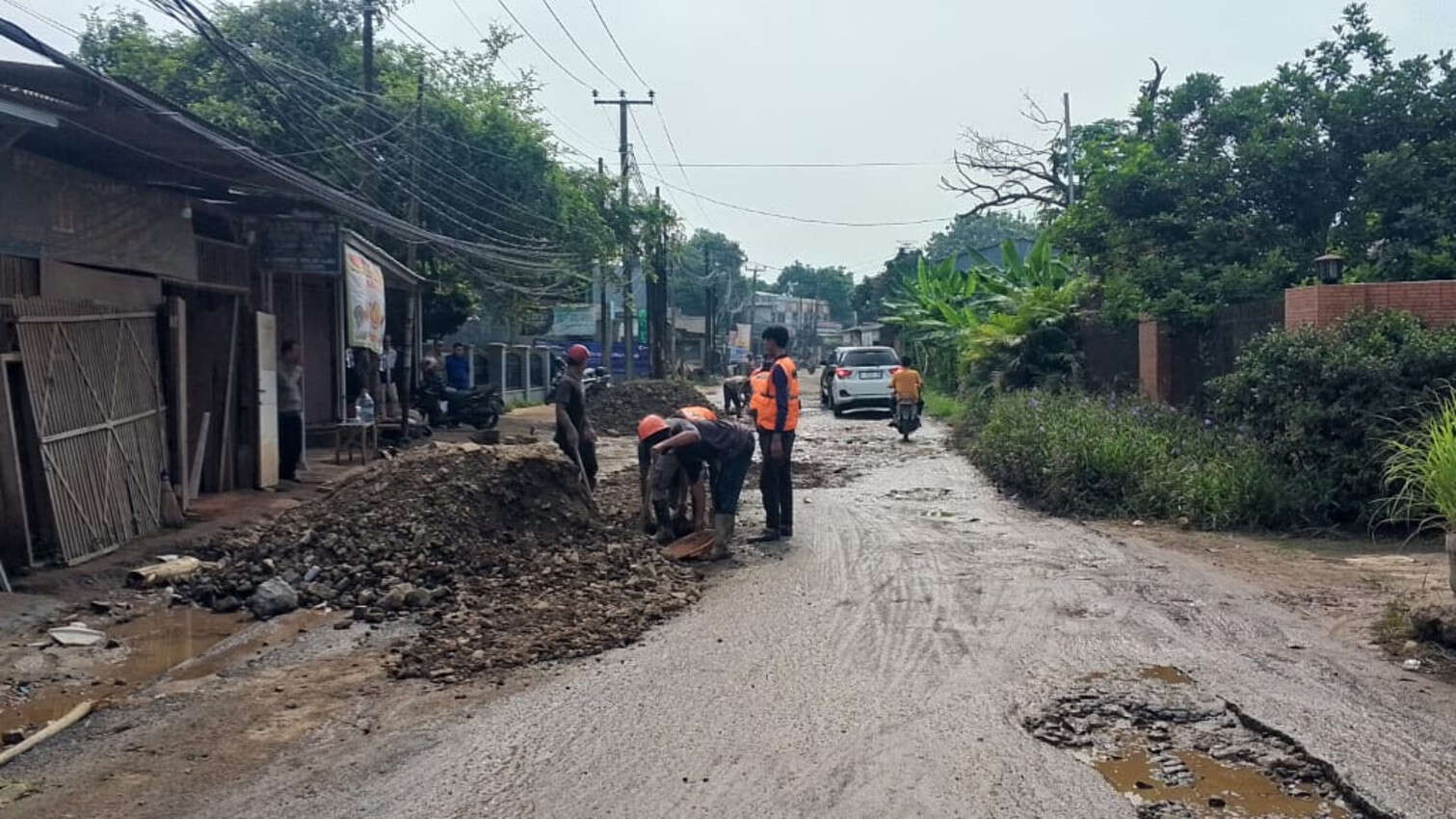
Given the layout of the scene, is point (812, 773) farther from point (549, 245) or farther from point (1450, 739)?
point (549, 245)

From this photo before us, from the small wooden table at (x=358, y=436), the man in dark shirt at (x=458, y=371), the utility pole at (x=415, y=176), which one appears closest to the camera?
the small wooden table at (x=358, y=436)

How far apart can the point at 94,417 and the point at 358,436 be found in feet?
25.0

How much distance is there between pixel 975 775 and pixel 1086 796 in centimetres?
42

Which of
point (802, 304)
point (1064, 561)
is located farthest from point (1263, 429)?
point (802, 304)

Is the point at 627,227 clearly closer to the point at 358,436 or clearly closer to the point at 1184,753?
the point at 358,436

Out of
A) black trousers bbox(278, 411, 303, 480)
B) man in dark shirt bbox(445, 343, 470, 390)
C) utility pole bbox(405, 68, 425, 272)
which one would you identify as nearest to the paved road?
black trousers bbox(278, 411, 303, 480)

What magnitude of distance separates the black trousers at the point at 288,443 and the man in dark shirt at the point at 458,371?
10174 millimetres

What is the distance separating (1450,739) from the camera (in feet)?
16.0

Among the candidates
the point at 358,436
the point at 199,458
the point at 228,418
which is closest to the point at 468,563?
the point at 199,458

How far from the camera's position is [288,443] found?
45.3 feet

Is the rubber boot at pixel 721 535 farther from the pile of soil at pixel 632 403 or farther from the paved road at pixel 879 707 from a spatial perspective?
the pile of soil at pixel 632 403

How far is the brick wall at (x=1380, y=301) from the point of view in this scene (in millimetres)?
10625

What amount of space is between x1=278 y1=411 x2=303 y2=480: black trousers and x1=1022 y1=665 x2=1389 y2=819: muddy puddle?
10555 millimetres

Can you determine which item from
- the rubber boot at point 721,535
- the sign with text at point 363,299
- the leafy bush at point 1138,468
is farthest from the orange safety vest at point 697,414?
the sign with text at point 363,299
